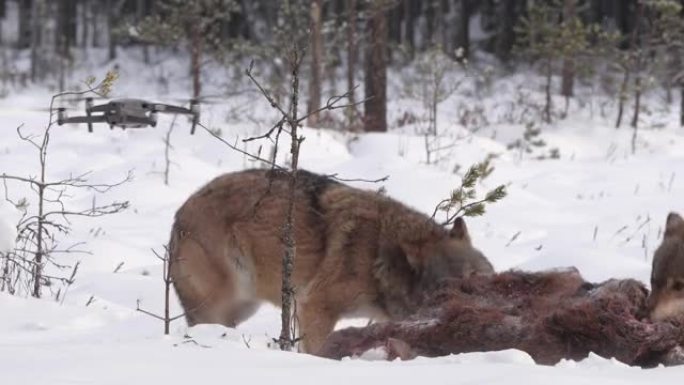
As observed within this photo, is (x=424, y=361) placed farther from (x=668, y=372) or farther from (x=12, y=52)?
(x=12, y=52)

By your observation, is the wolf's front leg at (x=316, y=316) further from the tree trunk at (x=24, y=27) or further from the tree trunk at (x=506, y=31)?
the tree trunk at (x=24, y=27)

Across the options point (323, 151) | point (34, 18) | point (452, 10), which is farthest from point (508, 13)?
point (323, 151)

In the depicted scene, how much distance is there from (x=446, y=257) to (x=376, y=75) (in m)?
12.5

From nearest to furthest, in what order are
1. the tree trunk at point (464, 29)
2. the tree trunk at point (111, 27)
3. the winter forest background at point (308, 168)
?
the winter forest background at point (308, 168) < the tree trunk at point (464, 29) < the tree trunk at point (111, 27)

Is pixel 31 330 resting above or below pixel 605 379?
below

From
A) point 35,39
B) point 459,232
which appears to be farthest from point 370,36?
point 35,39

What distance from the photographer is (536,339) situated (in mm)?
3494

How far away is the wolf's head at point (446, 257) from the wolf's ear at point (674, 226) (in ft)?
3.37

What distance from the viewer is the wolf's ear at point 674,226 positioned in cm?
537

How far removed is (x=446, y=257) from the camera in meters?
5.42

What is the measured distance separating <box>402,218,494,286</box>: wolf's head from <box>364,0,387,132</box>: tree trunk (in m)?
A: 11.9

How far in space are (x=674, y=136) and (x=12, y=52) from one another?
116 feet

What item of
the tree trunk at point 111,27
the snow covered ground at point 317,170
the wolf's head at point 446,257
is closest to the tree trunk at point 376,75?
the snow covered ground at point 317,170

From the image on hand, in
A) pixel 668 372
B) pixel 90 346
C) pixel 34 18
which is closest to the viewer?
pixel 668 372
